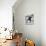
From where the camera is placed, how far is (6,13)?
4207 mm

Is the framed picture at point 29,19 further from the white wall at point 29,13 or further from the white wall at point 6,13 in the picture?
the white wall at point 6,13

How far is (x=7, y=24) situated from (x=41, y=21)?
181 cm

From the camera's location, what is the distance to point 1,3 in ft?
13.8

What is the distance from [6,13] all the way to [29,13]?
149cm

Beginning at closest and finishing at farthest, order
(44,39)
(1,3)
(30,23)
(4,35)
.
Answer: (4,35) → (1,3) → (44,39) → (30,23)

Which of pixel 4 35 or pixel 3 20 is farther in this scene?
pixel 3 20

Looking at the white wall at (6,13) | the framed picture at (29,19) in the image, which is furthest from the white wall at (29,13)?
the white wall at (6,13)

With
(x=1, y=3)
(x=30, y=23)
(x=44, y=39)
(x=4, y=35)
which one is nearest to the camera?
(x=4, y=35)

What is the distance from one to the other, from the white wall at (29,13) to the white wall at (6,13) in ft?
3.97

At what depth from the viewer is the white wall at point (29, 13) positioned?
539 centimetres

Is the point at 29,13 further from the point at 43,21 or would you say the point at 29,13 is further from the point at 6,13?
the point at 6,13

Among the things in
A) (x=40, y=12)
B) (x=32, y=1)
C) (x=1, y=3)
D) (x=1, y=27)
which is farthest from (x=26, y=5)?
(x=1, y=27)

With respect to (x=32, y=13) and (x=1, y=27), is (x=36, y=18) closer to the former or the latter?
(x=32, y=13)

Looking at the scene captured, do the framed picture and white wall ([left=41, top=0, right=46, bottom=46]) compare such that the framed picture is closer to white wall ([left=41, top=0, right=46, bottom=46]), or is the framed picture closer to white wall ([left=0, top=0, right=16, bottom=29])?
white wall ([left=41, top=0, right=46, bottom=46])
